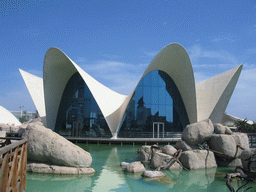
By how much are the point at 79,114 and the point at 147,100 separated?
23.9 feet

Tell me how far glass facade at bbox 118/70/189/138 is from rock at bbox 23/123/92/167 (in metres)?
14.1

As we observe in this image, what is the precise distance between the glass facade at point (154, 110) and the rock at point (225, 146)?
12199 mm

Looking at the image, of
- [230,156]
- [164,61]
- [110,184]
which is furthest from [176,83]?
[110,184]

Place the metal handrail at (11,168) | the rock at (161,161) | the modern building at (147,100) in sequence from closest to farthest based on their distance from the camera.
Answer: the metal handrail at (11,168) < the rock at (161,161) < the modern building at (147,100)

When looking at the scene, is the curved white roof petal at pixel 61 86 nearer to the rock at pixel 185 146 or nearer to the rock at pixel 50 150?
the rock at pixel 185 146

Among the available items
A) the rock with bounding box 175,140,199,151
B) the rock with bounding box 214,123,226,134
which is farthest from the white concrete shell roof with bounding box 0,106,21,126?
the rock with bounding box 214,123,226,134

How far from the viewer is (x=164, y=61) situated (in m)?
22.9

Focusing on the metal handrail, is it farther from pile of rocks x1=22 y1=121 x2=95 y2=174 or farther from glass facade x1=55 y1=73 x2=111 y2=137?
glass facade x1=55 y1=73 x2=111 y2=137

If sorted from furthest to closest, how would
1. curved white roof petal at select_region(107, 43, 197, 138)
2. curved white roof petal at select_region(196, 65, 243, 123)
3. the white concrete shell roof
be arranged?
the white concrete shell roof < curved white roof petal at select_region(196, 65, 243, 123) < curved white roof petal at select_region(107, 43, 197, 138)

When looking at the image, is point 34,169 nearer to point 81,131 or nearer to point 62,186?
point 62,186

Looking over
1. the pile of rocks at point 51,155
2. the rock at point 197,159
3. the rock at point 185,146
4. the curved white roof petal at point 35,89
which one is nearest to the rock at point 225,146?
the rock at point 197,159

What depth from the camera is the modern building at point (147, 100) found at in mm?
22778

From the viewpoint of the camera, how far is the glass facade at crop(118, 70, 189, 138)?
2328 cm

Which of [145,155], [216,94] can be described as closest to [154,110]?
[216,94]
